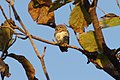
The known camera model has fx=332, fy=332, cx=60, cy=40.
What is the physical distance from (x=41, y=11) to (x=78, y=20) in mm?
176

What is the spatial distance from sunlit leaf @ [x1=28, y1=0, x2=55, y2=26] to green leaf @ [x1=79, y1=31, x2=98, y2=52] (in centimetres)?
18

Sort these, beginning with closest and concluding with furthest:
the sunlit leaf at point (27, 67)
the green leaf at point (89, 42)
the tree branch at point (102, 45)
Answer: the tree branch at point (102, 45) < the green leaf at point (89, 42) < the sunlit leaf at point (27, 67)

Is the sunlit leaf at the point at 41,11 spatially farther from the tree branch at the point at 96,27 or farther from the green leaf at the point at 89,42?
the tree branch at the point at 96,27

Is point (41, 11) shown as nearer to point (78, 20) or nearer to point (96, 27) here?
point (78, 20)

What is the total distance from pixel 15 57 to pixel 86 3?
1.14 feet

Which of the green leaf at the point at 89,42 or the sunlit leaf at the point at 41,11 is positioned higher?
the sunlit leaf at the point at 41,11

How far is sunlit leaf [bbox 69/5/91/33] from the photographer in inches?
45.9

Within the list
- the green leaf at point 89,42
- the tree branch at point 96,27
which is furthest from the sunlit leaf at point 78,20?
the tree branch at point 96,27

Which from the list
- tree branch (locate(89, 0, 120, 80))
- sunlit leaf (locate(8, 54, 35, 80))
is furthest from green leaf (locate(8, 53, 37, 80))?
Result: tree branch (locate(89, 0, 120, 80))

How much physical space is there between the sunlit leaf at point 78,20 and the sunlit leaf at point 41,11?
0.09 m

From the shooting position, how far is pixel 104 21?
1091mm

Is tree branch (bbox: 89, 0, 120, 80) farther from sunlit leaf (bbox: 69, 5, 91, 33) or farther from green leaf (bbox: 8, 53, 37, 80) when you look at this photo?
green leaf (bbox: 8, 53, 37, 80)

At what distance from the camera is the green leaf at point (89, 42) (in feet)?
3.54

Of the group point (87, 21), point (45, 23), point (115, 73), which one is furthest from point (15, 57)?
point (115, 73)
